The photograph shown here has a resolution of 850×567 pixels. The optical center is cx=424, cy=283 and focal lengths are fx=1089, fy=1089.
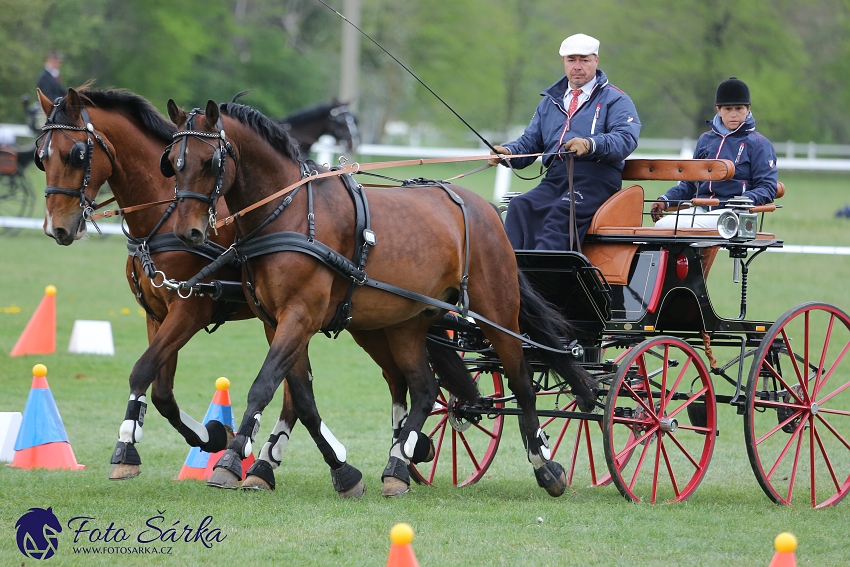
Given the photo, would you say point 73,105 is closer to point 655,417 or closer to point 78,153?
point 78,153

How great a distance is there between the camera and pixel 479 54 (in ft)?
140

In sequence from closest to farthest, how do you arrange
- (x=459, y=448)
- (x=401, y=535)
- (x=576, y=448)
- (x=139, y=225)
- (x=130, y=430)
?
(x=401, y=535) → (x=130, y=430) → (x=139, y=225) → (x=576, y=448) → (x=459, y=448)

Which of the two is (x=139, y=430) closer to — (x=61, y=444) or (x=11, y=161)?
(x=61, y=444)

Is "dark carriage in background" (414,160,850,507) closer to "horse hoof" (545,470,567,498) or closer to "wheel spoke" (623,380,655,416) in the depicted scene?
"wheel spoke" (623,380,655,416)

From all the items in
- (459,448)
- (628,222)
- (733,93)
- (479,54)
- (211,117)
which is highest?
(479,54)

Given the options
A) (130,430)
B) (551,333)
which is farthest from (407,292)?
(130,430)

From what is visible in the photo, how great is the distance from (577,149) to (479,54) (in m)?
37.2

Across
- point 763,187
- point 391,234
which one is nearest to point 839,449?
point 763,187

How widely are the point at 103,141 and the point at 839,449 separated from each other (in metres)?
5.87

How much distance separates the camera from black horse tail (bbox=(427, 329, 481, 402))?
6766 millimetres

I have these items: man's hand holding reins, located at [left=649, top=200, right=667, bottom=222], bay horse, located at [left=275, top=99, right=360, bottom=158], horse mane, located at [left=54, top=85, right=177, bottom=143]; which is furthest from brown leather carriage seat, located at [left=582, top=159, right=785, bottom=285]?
bay horse, located at [left=275, top=99, right=360, bottom=158]

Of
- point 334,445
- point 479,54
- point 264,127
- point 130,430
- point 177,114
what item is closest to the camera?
point 177,114

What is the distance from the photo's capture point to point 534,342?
21.5ft

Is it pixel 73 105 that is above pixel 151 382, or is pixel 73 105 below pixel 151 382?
above
